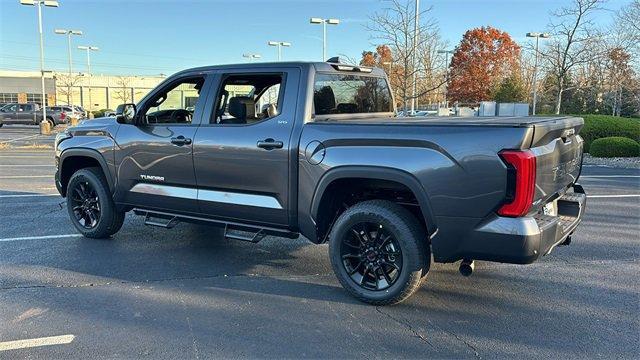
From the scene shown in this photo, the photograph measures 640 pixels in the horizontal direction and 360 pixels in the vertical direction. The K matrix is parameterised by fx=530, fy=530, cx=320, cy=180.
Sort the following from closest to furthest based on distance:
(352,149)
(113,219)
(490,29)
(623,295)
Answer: (352,149) → (623,295) → (113,219) → (490,29)

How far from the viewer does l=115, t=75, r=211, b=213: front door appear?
514cm

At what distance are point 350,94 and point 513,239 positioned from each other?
8.00 feet

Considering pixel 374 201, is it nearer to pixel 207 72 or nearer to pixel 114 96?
pixel 207 72

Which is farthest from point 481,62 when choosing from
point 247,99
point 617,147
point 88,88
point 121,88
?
point 247,99

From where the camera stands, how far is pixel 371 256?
4.24m

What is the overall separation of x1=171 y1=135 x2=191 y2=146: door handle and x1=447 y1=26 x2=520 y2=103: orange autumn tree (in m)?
52.8

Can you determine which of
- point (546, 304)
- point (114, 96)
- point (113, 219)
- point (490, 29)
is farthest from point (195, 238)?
point (114, 96)

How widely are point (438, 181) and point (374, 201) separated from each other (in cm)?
66

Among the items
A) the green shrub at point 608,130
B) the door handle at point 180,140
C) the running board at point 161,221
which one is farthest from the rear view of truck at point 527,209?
the green shrub at point 608,130

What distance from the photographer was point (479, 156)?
356 centimetres

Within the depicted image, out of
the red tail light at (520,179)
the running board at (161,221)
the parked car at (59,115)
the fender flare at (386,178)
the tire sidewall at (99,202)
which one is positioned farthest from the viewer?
the parked car at (59,115)

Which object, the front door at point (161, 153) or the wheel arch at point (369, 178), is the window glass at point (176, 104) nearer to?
the front door at point (161, 153)

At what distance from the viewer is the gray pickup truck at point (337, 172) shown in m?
3.61

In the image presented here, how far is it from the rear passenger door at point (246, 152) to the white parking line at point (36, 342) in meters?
1.78
